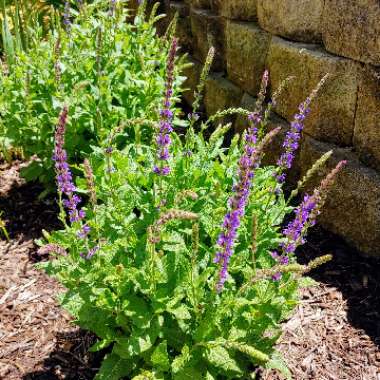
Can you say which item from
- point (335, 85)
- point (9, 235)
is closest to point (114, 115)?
point (9, 235)

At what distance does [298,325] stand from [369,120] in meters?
1.26

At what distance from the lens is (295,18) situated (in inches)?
125

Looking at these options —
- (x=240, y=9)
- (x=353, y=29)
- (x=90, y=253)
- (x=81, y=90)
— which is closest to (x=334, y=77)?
(x=353, y=29)

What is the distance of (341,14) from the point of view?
2.79 m

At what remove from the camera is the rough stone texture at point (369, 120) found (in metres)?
2.74

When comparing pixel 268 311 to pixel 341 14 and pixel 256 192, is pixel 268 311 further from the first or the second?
pixel 341 14

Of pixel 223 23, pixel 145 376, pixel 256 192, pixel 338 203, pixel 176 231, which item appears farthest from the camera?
pixel 223 23

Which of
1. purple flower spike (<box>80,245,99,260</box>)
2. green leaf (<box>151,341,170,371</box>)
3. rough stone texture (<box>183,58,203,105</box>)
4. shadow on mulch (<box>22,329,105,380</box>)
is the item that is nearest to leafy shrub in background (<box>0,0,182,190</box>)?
rough stone texture (<box>183,58,203,105</box>)

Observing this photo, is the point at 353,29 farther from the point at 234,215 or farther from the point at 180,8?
A: the point at 180,8

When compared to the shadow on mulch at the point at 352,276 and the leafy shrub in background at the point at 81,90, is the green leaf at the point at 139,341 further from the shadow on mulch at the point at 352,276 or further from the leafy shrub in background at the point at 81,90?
the leafy shrub in background at the point at 81,90

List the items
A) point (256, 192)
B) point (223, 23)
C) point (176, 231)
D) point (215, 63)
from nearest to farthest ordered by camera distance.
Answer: point (176, 231) < point (256, 192) < point (223, 23) < point (215, 63)

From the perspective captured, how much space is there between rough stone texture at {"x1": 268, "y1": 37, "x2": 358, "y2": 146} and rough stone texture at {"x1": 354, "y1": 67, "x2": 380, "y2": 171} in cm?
7

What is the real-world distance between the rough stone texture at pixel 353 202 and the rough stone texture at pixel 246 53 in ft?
2.50

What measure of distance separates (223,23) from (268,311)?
2.84 meters
